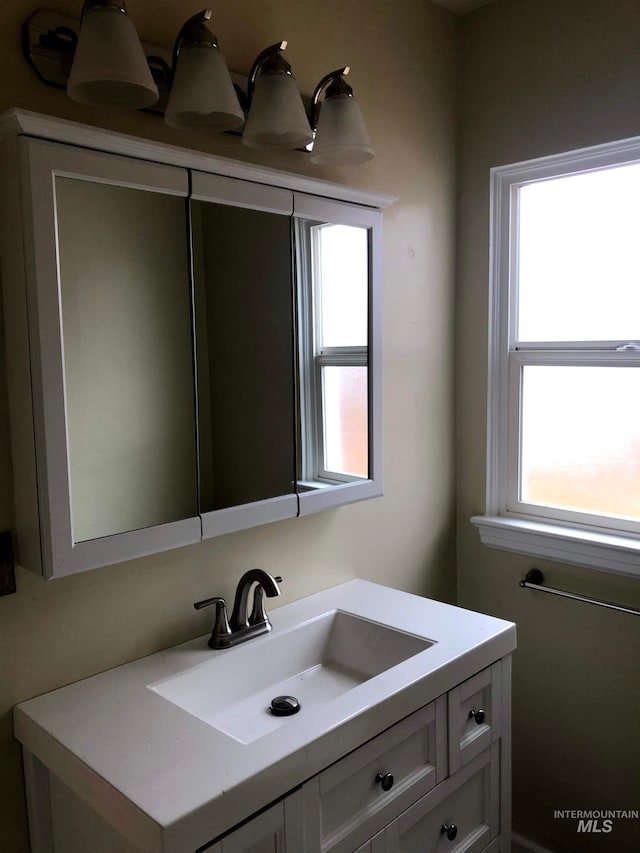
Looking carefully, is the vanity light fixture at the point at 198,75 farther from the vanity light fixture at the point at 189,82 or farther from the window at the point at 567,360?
the window at the point at 567,360

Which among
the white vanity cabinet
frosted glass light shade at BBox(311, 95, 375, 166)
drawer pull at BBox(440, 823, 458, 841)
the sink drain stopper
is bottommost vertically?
drawer pull at BBox(440, 823, 458, 841)

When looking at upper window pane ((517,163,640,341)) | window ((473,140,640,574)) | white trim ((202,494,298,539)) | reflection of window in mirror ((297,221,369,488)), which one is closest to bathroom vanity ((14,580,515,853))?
white trim ((202,494,298,539))

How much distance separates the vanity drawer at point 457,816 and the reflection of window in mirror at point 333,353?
0.75 m

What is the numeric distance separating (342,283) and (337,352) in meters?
0.18

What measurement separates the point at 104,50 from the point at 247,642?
1.23 metres

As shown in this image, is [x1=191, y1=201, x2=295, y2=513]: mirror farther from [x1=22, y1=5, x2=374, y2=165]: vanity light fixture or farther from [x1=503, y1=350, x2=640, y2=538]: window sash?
[x1=503, y1=350, x2=640, y2=538]: window sash

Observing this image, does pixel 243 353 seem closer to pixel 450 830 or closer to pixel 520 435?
pixel 520 435

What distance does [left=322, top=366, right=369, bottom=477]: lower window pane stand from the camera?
5.93 feet

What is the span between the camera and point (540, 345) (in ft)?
7.00

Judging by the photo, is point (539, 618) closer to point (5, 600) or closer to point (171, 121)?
point (5, 600)

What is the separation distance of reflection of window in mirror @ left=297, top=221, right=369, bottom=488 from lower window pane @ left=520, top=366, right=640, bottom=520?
623mm

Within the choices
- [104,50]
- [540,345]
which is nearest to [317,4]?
[104,50]

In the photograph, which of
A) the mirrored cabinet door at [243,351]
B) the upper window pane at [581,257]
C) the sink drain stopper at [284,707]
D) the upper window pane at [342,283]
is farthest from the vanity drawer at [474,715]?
the upper window pane at [581,257]

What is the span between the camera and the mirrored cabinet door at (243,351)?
4.89 ft
